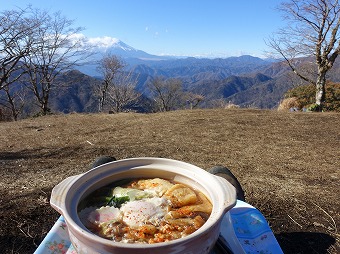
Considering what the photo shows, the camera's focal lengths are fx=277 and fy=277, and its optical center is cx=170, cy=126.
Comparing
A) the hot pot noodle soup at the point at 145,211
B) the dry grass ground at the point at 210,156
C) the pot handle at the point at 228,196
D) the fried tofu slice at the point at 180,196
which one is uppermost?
the pot handle at the point at 228,196

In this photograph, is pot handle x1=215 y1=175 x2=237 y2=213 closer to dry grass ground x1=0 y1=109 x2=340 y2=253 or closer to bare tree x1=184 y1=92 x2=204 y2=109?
dry grass ground x1=0 y1=109 x2=340 y2=253

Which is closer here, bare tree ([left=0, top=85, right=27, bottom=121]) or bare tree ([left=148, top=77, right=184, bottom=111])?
bare tree ([left=0, top=85, right=27, bottom=121])

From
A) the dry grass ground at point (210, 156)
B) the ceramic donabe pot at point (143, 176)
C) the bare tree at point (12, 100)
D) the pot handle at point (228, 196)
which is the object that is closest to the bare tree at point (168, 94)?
the bare tree at point (12, 100)

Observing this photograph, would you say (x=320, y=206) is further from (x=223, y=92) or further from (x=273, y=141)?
(x=223, y=92)

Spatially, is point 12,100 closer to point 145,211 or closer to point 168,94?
point 145,211

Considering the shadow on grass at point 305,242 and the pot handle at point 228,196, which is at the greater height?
the pot handle at point 228,196

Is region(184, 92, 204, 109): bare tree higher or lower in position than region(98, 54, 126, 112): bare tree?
lower

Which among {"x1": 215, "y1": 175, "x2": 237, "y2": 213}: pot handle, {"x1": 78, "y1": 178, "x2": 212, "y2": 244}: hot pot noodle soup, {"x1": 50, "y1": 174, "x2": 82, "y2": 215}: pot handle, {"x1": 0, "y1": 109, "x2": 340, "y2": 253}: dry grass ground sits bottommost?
{"x1": 0, "y1": 109, "x2": 340, "y2": 253}: dry grass ground

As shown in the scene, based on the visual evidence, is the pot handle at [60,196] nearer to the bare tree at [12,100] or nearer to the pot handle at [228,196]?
the pot handle at [228,196]

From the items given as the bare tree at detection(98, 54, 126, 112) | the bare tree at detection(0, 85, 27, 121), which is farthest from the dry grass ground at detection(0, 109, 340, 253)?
the bare tree at detection(98, 54, 126, 112)
